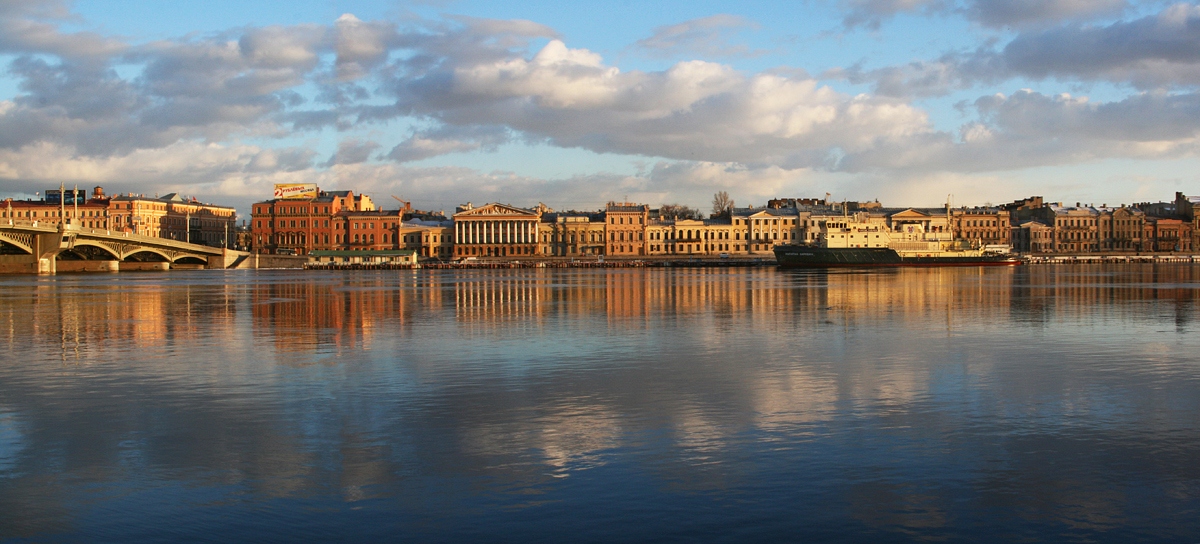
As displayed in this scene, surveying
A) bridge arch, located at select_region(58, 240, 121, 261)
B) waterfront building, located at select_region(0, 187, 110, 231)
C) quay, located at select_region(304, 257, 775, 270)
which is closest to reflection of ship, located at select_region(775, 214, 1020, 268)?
quay, located at select_region(304, 257, 775, 270)

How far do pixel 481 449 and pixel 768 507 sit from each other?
3.73 metres

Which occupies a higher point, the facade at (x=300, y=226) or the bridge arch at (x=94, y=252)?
the facade at (x=300, y=226)

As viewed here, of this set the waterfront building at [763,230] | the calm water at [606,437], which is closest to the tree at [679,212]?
the waterfront building at [763,230]

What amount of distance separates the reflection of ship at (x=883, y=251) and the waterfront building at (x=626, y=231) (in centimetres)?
3174

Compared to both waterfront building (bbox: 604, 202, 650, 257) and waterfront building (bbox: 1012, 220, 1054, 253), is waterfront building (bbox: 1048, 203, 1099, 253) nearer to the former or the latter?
waterfront building (bbox: 1012, 220, 1054, 253)

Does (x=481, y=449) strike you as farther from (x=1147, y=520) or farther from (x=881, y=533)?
(x=1147, y=520)

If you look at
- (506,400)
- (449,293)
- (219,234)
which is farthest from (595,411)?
(219,234)

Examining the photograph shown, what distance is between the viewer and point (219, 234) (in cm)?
17850

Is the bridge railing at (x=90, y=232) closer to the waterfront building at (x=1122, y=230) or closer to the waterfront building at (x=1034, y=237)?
the waterfront building at (x=1034, y=237)

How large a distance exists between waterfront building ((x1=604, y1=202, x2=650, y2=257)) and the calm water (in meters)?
123

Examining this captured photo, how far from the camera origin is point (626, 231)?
149500mm

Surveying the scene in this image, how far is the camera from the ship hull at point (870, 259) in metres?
112

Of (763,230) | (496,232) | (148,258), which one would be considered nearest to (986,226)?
(763,230)

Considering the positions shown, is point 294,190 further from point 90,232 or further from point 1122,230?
point 1122,230
